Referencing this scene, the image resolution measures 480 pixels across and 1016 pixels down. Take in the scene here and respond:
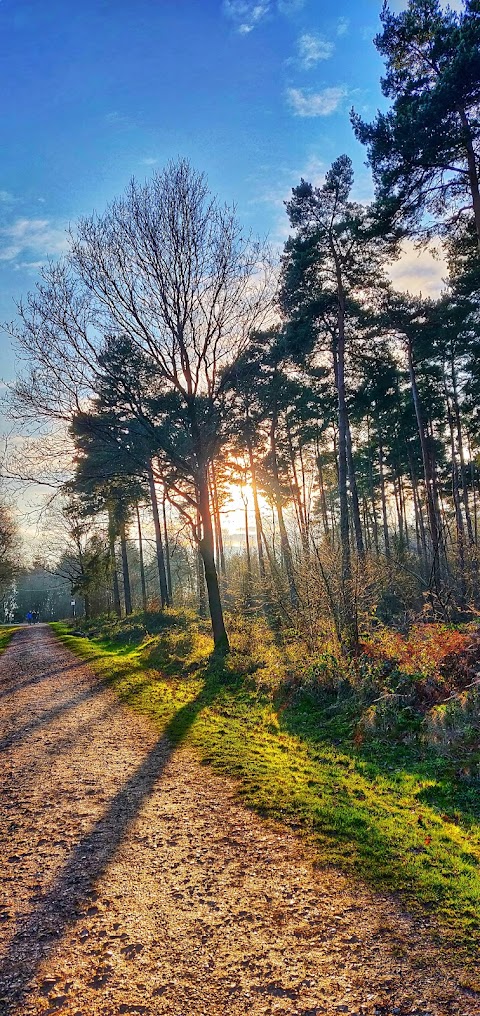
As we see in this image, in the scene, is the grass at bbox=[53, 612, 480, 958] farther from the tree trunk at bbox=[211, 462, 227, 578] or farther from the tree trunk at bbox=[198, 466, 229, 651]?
the tree trunk at bbox=[211, 462, 227, 578]

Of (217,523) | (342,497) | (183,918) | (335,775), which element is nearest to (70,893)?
(183,918)

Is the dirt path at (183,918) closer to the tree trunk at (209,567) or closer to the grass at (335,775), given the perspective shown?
the grass at (335,775)

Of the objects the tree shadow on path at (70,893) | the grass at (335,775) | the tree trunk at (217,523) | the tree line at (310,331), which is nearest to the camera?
the tree shadow on path at (70,893)

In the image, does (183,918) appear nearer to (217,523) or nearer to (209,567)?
(209,567)

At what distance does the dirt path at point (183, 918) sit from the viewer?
2568 mm

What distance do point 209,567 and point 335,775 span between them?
740cm

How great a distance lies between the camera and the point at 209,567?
12.5 m

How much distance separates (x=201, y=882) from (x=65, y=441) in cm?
1061

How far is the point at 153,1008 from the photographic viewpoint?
2.51m

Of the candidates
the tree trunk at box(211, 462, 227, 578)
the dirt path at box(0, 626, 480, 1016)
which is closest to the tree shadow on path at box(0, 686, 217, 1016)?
the dirt path at box(0, 626, 480, 1016)

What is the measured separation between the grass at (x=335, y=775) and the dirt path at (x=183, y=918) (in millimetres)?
290

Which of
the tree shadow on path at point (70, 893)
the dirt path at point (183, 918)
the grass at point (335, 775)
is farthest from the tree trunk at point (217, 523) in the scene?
the dirt path at point (183, 918)

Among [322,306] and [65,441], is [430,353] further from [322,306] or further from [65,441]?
[65,441]

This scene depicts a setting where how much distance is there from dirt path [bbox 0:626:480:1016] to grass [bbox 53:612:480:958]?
29 cm
